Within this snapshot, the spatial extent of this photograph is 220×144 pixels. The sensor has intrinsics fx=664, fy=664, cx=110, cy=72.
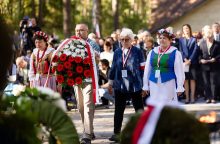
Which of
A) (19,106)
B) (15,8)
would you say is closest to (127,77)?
(19,106)

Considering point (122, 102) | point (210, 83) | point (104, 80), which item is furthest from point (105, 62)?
point (122, 102)

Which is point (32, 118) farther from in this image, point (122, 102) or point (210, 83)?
point (210, 83)

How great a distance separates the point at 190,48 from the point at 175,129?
12526 mm

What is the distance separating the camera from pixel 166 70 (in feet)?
34.0

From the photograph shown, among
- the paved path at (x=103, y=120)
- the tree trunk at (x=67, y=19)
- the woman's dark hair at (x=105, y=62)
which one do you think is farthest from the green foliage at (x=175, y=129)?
the tree trunk at (x=67, y=19)

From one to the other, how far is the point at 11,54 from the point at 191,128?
4.80 ft

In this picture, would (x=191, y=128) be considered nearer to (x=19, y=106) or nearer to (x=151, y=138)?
(x=151, y=138)

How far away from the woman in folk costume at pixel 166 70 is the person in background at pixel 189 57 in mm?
6279

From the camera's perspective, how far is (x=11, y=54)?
3904 millimetres

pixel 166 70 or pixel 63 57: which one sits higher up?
pixel 63 57

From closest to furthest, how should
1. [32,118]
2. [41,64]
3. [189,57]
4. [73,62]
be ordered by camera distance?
[32,118] → [73,62] → [41,64] → [189,57]

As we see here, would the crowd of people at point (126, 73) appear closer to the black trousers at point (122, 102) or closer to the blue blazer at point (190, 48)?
the black trousers at point (122, 102)

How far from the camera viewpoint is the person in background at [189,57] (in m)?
16.9

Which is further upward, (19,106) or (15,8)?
(15,8)
